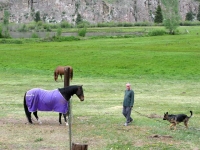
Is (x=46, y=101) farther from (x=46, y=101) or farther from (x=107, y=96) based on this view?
(x=107, y=96)

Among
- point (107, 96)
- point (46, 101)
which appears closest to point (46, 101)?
point (46, 101)

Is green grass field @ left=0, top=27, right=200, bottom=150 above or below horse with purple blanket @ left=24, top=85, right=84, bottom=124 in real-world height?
below

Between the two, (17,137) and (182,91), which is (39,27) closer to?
(182,91)

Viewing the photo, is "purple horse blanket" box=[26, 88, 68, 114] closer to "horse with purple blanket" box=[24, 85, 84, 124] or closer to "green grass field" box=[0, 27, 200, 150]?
"horse with purple blanket" box=[24, 85, 84, 124]

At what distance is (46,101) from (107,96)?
41.3 feet

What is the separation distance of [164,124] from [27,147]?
7402 mm

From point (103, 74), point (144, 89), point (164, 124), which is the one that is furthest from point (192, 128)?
point (103, 74)

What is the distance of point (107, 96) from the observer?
3450 cm

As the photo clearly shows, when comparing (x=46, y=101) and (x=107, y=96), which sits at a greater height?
(x=46, y=101)

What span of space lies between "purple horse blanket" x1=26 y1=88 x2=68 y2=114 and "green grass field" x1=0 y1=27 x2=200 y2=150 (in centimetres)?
84

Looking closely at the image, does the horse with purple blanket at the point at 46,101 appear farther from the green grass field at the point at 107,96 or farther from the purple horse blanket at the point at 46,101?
the green grass field at the point at 107,96

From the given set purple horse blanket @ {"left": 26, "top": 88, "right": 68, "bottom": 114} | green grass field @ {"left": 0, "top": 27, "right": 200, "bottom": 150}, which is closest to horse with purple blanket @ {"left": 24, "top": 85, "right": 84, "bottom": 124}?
purple horse blanket @ {"left": 26, "top": 88, "right": 68, "bottom": 114}

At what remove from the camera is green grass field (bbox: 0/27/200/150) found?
19272mm

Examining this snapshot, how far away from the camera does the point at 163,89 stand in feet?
127
